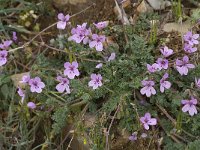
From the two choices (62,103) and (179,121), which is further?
(62,103)

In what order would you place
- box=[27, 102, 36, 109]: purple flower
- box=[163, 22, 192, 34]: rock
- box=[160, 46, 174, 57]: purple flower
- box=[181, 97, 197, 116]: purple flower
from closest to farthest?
box=[181, 97, 197, 116]: purple flower < box=[160, 46, 174, 57]: purple flower < box=[27, 102, 36, 109]: purple flower < box=[163, 22, 192, 34]: rock

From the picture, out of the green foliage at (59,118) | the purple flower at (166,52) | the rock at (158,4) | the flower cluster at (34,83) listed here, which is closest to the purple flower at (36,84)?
the flower cluster at (34,83)

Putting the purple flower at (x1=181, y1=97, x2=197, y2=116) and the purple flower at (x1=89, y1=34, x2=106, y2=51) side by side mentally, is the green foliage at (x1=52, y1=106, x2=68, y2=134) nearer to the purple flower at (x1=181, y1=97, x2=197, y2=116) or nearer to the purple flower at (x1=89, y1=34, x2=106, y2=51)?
the purple flower at (x1=89, y1=34, x2=106, y2=51)

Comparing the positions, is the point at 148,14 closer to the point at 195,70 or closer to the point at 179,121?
the point at 195,70

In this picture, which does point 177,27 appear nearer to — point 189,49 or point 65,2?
point 189,49

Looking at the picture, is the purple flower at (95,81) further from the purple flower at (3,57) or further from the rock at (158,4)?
the rock at (158,4)

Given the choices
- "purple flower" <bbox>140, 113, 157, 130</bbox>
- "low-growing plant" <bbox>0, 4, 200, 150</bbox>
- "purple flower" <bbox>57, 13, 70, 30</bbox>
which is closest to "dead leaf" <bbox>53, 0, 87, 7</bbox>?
"low-growing plant" <bbox>0, 4, 200, 150</bbox>

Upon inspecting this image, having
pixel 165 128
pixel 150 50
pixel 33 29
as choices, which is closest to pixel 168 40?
pixel 150 50

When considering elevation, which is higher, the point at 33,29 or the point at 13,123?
the point at 33,29
